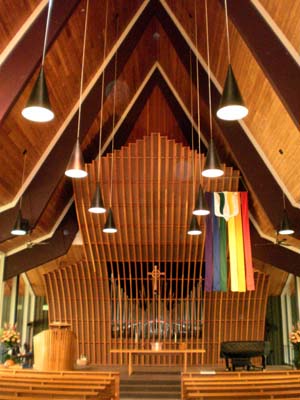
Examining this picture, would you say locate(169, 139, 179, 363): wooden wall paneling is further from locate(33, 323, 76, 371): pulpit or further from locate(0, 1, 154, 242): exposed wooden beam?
locate(33, 323, 76, 371): pulpit

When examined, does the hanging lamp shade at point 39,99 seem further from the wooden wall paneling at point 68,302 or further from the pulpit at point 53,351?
the wooden wall paneling at point 68,302

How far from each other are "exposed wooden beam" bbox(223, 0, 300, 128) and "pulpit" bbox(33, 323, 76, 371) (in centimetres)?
689

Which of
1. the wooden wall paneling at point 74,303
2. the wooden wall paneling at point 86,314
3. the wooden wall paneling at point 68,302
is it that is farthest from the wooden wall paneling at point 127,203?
the wooden wall paneling at point 68,302

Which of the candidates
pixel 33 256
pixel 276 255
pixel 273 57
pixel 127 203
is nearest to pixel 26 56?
pixel 273 57

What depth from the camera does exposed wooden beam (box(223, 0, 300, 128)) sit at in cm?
681

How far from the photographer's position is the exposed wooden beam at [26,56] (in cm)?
689

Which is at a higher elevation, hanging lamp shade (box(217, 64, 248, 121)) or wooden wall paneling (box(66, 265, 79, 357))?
hanging lamp shade (box(217, 64, 248, 121))

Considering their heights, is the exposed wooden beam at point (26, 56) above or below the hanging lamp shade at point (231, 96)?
above

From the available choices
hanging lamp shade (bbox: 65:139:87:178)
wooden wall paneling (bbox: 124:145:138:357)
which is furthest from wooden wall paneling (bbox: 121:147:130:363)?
hanging lamp shade (bbox: 65:139:87:178)

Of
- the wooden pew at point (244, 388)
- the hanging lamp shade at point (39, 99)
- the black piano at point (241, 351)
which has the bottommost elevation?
the wooden pew at point (244, 388)

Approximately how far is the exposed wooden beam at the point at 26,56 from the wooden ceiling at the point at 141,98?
0.02 meters

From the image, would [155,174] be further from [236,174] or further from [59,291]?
[59,291]

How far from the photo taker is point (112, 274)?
14141 mm

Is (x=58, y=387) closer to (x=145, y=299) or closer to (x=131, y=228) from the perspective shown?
(x=131, y=228)
